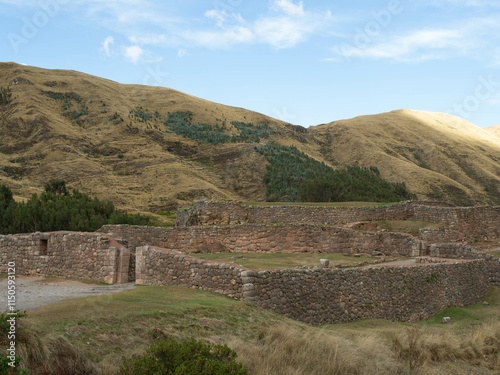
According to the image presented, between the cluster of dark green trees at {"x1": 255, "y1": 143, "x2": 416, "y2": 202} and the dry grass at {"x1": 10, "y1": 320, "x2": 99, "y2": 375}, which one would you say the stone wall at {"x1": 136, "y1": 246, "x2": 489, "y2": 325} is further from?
the cluster of dark green trees at {"x1": 255, "y1": 143, "x2": 416, "y2": 202}

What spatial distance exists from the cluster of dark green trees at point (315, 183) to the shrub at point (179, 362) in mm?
38998

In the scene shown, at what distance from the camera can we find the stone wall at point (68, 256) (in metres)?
14.3

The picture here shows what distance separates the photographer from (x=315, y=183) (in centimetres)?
4847

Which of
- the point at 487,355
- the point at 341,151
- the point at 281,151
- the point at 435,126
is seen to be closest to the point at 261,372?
the point at 487,355

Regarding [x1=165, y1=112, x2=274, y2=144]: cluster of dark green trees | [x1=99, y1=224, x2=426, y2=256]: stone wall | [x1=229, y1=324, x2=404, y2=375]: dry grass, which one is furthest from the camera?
[x1=165, y1=112, x2=274, y2=144]: cluster of dark green trees

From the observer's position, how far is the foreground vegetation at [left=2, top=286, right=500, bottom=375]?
7.12 meters

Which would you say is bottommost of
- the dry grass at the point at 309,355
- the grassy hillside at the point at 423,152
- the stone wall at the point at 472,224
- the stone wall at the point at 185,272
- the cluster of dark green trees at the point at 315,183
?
the dry grass at the point at 309,355

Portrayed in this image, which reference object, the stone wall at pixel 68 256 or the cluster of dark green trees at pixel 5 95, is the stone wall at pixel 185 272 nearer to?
the stone wall at pixel 68 256

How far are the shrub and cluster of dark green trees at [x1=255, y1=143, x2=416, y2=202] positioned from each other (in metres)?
39.0

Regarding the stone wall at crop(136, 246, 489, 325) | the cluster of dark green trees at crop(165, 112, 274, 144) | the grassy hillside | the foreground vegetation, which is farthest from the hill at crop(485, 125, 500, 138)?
the foreground vegetation

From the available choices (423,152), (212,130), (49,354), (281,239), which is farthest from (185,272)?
(423,152)

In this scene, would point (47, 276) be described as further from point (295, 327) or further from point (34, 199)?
point (34, 199)

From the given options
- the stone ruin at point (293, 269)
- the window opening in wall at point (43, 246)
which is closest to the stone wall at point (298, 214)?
the stone ruin at point (293, 269)

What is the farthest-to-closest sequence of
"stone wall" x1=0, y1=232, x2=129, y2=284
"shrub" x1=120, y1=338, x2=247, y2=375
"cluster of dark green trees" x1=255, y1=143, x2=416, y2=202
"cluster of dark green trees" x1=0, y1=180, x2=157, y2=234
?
"cluster of dark green trees" x1=255, y1=143, x2=416, y2=202 < "cluster of dark green trees" x1=0, y1=180, x2=157, y2=234 < "stone wall" x1=0, y1=232, x2=129, y2=284 < "shrub" x1=120, y1=338, x2=247, y2=375
